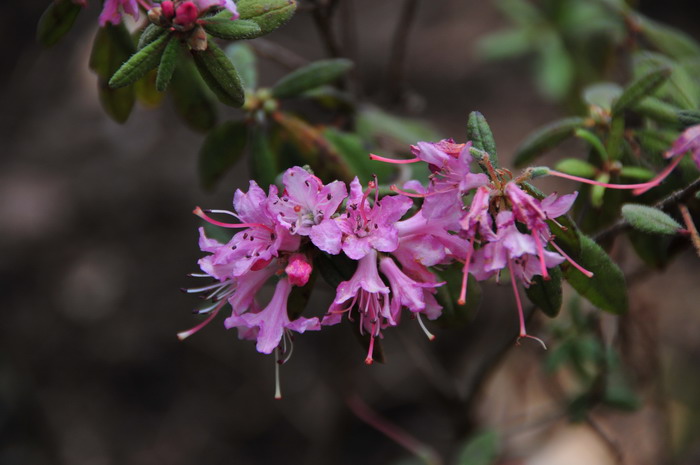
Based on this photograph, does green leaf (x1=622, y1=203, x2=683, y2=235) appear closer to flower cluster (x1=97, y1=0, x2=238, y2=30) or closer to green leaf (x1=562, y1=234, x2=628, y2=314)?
green leaf (x1=562, y1=234, x2=628, y2=314)

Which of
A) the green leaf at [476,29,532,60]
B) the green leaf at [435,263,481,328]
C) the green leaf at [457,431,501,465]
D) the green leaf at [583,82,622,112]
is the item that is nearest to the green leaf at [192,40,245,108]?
the green leaf at [435,263,481,328]

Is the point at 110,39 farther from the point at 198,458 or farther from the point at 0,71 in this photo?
the point at 0,71

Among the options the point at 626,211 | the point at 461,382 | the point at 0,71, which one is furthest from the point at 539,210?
the point at 0,71

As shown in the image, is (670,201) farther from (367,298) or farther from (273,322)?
(273,322)

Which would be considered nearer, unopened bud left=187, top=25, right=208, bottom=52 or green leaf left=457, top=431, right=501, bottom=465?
unopened bud left=187, top=25, right=208, bottom=52

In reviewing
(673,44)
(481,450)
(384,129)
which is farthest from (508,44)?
(481,450)
